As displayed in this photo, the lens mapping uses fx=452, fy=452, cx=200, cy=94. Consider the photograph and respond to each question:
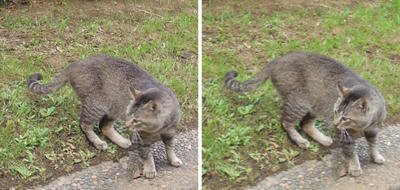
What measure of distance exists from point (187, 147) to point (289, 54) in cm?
55

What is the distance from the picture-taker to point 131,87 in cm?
176

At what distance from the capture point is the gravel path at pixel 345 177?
4.96 feet

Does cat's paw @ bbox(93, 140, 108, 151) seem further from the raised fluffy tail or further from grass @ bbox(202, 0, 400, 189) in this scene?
grass @ bbox(202, 0, 400, 189)

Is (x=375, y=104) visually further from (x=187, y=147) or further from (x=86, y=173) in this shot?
(x=86, y=173)

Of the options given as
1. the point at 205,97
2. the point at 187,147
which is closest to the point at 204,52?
the point at 205,97

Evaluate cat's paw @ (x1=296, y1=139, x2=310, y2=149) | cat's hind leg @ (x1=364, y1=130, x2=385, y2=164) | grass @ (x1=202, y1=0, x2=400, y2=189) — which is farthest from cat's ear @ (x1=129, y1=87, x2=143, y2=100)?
cat's hind leg @ (x1=364, y1=130, x2=385, y2=164)

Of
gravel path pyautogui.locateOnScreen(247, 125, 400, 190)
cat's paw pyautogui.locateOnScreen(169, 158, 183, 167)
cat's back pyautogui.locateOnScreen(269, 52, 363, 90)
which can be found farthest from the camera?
cat's paw pyautogui.locateOnScreen(169, 158, 183, 167)

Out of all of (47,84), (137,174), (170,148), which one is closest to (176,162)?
(170,148)

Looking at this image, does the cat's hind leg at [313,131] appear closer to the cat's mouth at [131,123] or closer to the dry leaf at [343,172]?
the dry leaf at [343,172]

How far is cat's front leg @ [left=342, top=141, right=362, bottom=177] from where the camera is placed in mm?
1577

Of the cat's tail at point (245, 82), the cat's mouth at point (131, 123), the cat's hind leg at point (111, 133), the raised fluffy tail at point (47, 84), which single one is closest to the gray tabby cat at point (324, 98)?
the cat's tail at point (245, 82)

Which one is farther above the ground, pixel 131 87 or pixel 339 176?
pixel 131 87

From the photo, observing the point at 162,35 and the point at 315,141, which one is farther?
the point at 162,35

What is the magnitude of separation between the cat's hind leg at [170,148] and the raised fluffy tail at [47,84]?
445mm
